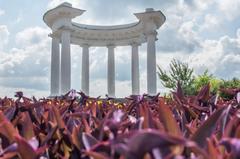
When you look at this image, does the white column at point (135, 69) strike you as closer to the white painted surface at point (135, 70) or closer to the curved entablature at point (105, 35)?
the white painted surface at point (135, 70)

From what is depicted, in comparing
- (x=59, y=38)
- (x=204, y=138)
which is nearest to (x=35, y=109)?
(x=204, y=138)

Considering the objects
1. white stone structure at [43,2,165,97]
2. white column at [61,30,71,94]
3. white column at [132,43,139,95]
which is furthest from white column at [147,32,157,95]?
white column at [61,30,71,94]

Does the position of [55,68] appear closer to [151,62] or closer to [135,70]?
[135,70]

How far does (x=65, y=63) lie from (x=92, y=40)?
5.49 m

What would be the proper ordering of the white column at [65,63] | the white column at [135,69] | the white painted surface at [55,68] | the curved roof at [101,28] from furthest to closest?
the white column at [135,69] → the white painted surface at [55,68] → the white column at [65,63] → the curved roof at [101,28]

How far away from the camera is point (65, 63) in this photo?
2792cm

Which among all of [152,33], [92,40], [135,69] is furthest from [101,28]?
[152,33]

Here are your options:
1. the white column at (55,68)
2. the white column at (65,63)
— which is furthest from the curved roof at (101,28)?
the white column at (55,68)

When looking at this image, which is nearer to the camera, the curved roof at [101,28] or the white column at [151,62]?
the curved roof at [101,28]

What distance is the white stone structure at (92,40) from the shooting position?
27.8 metres

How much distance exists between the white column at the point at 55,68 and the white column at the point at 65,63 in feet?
6.32

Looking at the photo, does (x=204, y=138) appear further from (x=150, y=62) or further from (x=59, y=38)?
(x=59, y=38)

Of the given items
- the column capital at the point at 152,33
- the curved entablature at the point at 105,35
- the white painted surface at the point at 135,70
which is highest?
the curved entablature at the point at 105,35

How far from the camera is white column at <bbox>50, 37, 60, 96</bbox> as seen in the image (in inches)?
1175
